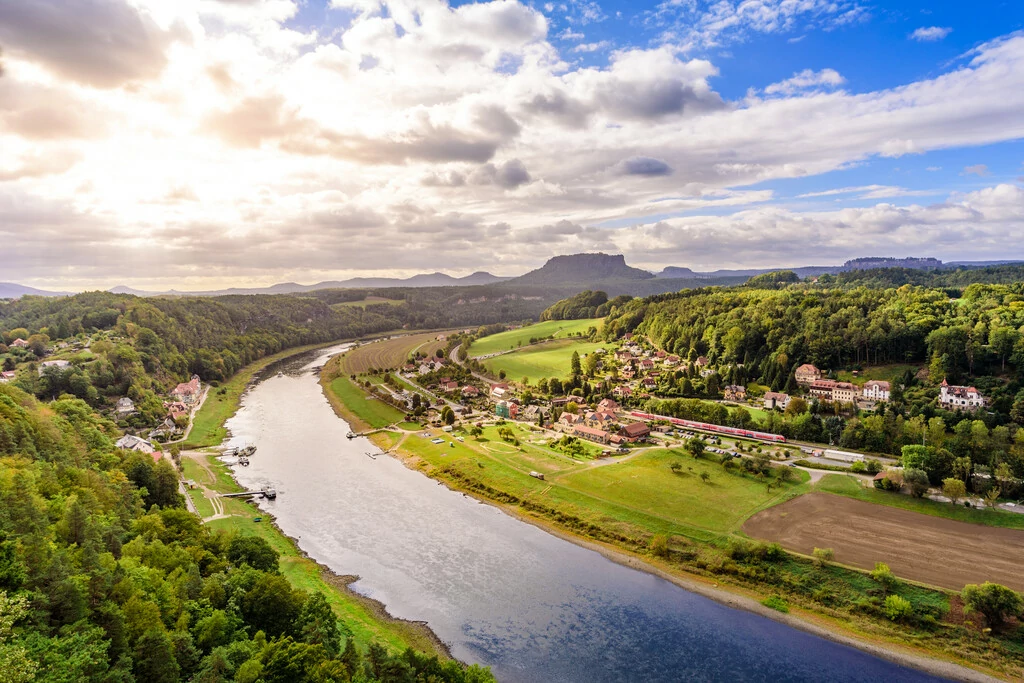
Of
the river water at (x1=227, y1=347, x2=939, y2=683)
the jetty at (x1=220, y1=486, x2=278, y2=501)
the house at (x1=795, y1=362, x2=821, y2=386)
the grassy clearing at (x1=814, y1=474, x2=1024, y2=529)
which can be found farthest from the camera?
the house at (x1=795, y1=362, x2=821, y2=386)

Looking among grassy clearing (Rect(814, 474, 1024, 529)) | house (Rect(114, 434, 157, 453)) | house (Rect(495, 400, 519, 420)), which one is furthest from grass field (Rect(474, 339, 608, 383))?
house (Rect(114, 434, 157, 453))

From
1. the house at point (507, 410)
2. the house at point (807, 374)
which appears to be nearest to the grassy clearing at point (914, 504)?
the house at point (807, 374)

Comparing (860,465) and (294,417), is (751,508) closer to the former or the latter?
(860,465)

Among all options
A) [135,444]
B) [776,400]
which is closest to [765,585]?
[776,400]

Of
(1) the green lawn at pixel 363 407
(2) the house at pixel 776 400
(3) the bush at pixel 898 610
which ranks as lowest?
(3) the bush at pixel 898 610

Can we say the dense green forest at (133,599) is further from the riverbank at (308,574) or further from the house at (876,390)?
the house at (876,390)

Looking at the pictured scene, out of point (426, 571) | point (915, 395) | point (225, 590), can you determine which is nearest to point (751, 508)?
point (426, 571)

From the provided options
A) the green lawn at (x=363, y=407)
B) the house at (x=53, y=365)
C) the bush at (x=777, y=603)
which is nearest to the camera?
the bush at (x=777, y=603)

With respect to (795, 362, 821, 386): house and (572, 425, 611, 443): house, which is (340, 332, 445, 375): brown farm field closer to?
(572, 425, 611, 443): house

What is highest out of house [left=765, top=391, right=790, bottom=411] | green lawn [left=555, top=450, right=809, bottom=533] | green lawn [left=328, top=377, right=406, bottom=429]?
house [left=765, top=391, right=790, bottom=411]
